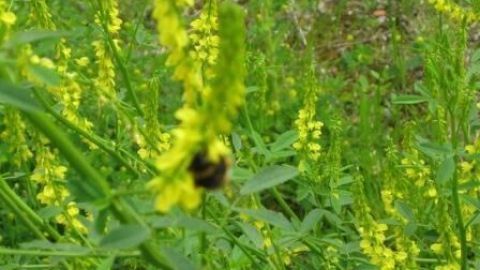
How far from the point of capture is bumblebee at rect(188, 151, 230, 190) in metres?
0.95

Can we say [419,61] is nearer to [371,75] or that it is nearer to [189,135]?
[371,75]

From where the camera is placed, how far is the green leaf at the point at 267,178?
128 cm

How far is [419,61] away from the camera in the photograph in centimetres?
436

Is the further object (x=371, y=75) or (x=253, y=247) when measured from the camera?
(x=371, y=75)

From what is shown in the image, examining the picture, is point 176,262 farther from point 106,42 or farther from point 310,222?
point 106,42

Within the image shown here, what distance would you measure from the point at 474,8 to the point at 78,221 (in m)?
1.06

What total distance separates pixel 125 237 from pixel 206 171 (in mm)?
189

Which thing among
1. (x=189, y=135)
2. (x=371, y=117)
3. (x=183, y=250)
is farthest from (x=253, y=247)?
(x=371, y=117)

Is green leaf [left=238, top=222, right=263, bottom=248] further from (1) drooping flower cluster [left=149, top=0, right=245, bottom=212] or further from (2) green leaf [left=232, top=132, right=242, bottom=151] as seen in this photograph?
(1) drooping flower cluster [left=149, top=0, right=245, bottom=212]

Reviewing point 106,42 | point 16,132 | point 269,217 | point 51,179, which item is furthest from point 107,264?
point 106,42

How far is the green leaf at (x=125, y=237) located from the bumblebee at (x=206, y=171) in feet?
0.52

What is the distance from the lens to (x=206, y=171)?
948 millimetres

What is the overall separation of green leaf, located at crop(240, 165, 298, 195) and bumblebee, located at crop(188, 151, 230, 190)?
31cm

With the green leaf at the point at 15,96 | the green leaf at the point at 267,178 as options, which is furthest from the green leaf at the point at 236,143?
the green leaf at the point at 15,96
